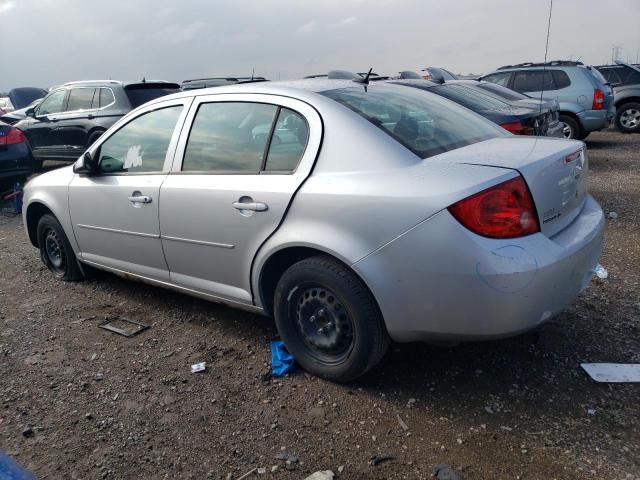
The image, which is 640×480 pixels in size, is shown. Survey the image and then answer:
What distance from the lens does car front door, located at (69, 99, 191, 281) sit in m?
3.71

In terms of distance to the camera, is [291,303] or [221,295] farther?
[221,295]

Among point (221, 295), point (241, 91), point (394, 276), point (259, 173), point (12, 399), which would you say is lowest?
point (12, 399)

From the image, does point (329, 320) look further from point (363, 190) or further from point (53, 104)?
point (53, 104)

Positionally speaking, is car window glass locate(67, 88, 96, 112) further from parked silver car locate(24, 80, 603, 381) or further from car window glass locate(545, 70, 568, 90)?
car window glass locate(545, 70, 568, 90)

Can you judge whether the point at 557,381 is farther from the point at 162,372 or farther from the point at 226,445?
the point at 162,372

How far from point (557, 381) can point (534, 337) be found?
0.46m

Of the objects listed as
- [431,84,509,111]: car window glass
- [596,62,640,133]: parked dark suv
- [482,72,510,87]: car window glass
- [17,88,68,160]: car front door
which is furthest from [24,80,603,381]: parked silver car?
[596,62,640,133]: parked dark suv

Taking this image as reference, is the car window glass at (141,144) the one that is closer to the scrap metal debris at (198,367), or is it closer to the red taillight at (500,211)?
the scrap metal debris at (198,367)

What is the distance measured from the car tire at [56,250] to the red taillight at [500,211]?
11.8 feet

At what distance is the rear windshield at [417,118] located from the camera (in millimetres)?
2932

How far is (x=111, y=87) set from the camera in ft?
32.3

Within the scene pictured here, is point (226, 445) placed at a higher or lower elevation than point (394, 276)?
lower

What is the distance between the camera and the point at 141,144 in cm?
394

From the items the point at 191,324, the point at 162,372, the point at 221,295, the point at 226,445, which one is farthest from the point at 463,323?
the point at 191,324
